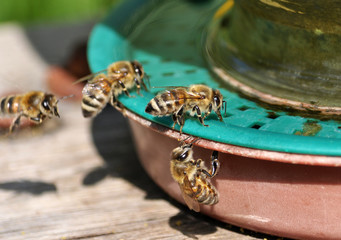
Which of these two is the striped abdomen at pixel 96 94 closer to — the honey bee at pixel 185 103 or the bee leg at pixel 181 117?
the honey bee at pixel 185 103

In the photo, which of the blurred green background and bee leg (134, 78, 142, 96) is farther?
the blurred green background

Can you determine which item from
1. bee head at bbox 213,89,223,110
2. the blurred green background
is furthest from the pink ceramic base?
the blurred green background

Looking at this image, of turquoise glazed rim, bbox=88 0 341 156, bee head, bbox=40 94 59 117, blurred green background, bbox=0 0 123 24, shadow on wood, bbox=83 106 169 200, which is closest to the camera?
turquoise glazed rim, bbox=88 0 341 156

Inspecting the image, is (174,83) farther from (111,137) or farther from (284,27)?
(111,137)

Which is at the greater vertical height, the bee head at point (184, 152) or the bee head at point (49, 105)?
the bee head at point (184, 152)

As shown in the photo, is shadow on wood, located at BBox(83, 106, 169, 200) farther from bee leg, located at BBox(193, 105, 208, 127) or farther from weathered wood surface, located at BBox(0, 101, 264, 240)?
bee leg, located at BBox(193, 105, 208, 127)

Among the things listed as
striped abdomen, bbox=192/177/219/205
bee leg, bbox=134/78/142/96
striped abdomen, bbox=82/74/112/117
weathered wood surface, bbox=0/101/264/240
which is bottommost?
weathered wood surface, bbox=0/101/264/240

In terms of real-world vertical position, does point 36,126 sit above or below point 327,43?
below

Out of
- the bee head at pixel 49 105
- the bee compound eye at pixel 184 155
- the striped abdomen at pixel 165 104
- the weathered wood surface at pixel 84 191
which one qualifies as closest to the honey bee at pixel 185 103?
the striped abdomen at pixel 165 104

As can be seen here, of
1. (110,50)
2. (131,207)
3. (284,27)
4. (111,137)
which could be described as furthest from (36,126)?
(284,27)
